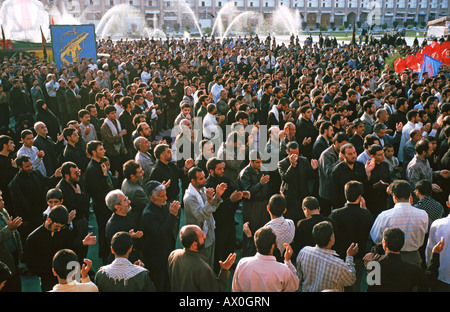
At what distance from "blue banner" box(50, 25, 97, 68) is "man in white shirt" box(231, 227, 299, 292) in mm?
14182

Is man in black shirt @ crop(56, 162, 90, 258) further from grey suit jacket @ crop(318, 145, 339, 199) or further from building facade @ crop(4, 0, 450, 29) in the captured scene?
building facade @ crop(4, 0, 450, 29)

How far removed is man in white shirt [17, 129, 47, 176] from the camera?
6.26 meters

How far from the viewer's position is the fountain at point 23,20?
3506 cm

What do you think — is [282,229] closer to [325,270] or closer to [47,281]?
[325,270]

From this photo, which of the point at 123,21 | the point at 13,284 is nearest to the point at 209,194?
the point at 13,284

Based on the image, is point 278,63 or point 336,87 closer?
point 336,87

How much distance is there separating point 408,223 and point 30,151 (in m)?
5.06

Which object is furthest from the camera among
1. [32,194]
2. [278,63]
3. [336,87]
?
[278,63]

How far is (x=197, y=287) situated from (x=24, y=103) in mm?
10576

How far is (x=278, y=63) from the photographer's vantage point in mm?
17812

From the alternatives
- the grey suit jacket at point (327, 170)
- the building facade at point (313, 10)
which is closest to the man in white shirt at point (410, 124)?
the grey suit jacket at point (327, 170)

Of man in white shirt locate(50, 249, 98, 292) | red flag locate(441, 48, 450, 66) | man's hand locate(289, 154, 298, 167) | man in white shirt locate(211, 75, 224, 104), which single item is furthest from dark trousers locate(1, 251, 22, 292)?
red flag locate(441, 48, 450, 66)
